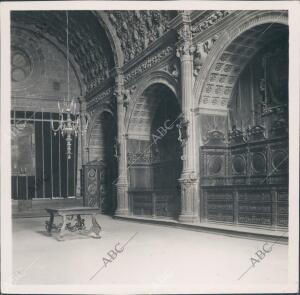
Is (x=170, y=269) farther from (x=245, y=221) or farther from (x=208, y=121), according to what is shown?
(x=208, y=121)

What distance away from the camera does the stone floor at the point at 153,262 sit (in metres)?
4.54

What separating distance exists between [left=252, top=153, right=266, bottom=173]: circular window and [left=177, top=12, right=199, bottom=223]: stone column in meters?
1.31

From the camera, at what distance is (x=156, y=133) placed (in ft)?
42.6

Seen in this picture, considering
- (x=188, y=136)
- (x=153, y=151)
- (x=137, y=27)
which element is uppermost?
(x=137, y=27)

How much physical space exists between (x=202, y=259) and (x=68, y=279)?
185 centimetres

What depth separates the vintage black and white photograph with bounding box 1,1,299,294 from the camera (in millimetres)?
4762

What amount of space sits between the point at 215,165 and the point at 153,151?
3773 millimetres

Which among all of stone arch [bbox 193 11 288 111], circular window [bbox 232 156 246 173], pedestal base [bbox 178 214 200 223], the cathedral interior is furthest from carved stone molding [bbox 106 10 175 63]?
pedestal base [bbox 178 214 200 223]

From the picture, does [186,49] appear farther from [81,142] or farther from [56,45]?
[56,45]

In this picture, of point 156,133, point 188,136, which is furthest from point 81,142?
point 188,136

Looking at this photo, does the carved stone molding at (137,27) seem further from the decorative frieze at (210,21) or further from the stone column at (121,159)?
the decorative frieze at (210,21)

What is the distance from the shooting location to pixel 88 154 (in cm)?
1617

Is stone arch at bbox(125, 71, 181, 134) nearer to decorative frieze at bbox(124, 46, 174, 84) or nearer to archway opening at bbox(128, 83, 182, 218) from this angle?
archway opening at bbox(128, 83, 182, 218)

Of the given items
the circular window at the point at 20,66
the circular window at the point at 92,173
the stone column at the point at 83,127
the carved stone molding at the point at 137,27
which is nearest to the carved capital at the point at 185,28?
the carved stone molding at the point at 137,27
